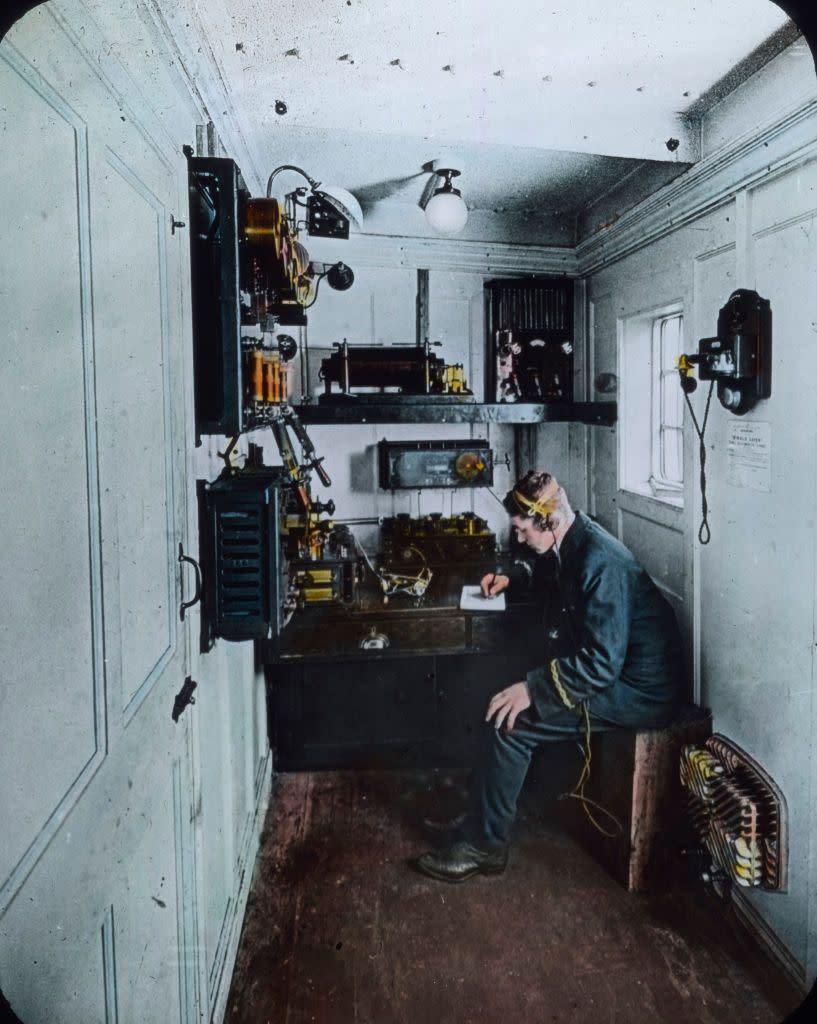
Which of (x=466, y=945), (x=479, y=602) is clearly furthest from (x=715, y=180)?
(x=466, y=945)

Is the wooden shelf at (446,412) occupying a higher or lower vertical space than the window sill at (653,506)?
higher

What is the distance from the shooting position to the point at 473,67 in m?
2.26

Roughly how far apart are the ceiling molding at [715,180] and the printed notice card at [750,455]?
86 centimetres

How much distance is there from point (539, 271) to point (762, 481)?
2.29 m

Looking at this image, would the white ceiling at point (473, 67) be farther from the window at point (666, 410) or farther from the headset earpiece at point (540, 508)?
the headset earpiece at point (540, 508)

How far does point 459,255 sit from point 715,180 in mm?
1712

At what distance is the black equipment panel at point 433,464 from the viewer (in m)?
4.12

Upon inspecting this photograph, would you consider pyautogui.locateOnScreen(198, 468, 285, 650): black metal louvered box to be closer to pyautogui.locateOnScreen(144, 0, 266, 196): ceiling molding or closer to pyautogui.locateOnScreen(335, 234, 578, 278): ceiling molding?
pyautogui.locateOnScreen(144, 0, 266, 196): ceiling molding

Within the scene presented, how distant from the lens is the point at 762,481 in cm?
251

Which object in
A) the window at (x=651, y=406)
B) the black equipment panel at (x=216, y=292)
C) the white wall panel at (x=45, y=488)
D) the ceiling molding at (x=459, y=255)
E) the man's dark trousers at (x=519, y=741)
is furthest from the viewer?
the ceiling molding at (x=459, y=255)

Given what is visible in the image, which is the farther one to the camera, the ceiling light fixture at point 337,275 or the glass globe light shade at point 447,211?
the ceiling light fixture at point 337,275

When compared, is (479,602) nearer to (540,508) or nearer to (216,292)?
(540,508)

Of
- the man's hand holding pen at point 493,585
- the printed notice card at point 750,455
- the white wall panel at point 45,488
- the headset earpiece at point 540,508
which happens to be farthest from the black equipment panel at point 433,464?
the white wall panel at point 45,488

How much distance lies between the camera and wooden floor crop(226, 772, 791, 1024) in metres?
2.33
